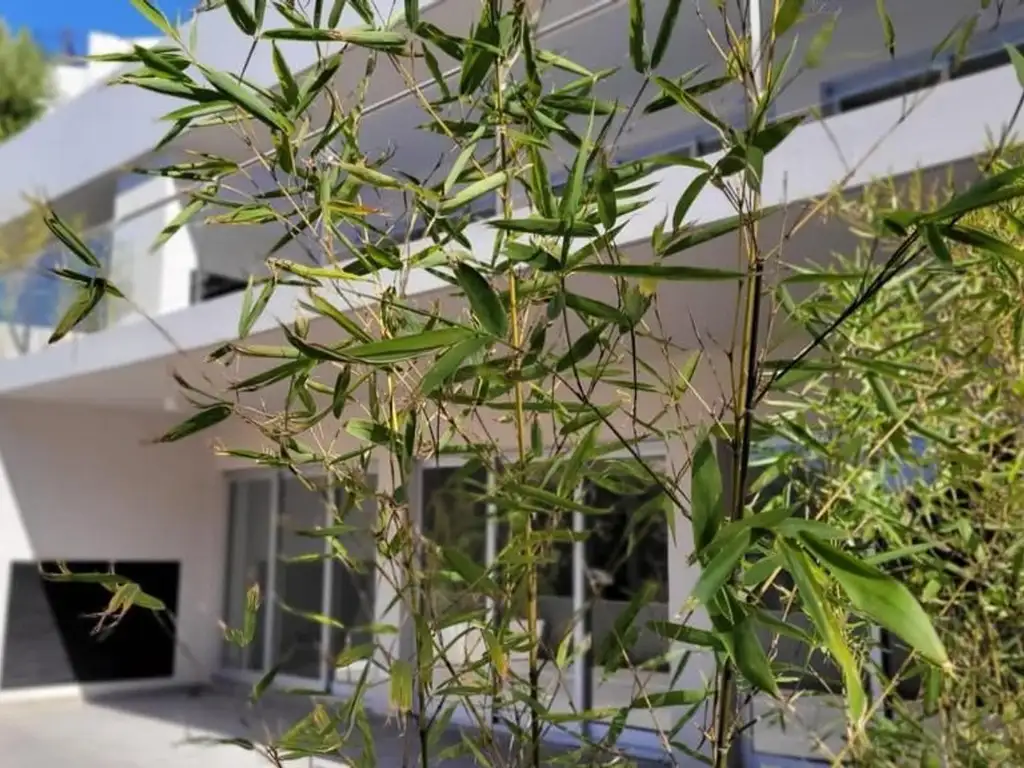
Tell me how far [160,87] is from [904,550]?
1573 mm

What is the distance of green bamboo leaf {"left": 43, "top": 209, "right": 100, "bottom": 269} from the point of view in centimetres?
164

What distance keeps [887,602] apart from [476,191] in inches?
38.3

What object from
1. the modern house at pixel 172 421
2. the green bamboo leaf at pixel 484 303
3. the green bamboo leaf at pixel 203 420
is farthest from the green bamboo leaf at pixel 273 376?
the modern house at pixel 172 421

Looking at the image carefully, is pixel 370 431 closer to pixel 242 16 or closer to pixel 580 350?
pixel 580 350

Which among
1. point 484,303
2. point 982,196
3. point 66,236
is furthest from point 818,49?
point 66,236

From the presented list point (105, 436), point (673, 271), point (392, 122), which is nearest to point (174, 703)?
point (105, 436)

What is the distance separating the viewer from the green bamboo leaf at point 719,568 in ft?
3.57

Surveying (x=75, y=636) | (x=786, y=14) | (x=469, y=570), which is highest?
(x=786, y=14)

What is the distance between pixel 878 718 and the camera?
2.25 m

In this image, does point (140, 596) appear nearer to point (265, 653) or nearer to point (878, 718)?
point (878, 718)

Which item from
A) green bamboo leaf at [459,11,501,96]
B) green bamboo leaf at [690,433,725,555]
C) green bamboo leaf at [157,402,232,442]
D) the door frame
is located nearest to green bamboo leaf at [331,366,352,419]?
green bamboo leaf at [157,402,232,442]

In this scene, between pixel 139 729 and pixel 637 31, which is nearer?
pixel 637 31

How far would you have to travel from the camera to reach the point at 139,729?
8.48 meters

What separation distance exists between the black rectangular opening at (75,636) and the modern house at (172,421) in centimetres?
2
